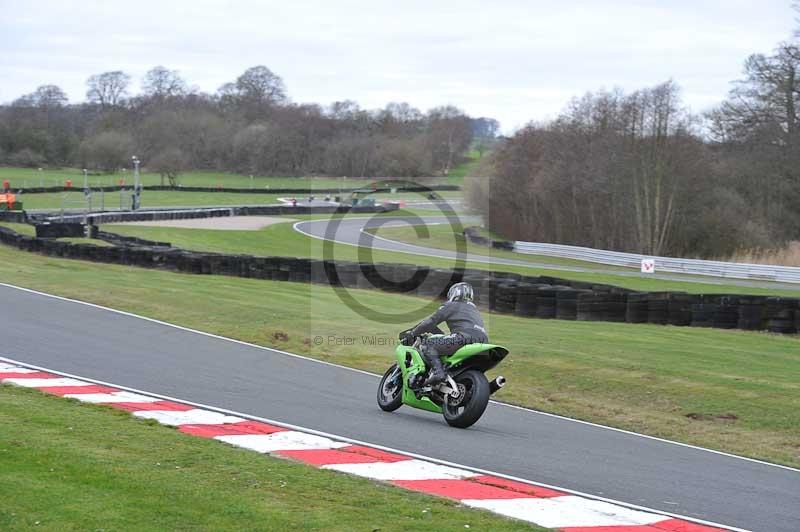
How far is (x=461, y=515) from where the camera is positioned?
6418 mm

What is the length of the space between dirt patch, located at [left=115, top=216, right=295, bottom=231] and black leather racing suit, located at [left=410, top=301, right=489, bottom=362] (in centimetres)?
4194

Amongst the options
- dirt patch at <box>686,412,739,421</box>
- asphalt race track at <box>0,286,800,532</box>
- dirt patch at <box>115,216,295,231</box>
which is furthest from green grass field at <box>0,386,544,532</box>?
dirt patch at <box>115,216,295,231</box>

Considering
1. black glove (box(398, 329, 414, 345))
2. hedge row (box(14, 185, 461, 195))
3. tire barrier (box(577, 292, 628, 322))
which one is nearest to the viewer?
black glove (box(398, 329, 414, 345))

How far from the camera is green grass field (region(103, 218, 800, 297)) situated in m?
37.9

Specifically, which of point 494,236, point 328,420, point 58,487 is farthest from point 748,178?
point 58,487

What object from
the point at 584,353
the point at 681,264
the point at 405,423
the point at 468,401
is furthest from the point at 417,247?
the point at 468,401

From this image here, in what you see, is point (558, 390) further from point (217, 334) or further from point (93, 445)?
point (93, 445)

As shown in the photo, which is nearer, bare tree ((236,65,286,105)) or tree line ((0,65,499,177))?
tree line ((0,65,499,177))

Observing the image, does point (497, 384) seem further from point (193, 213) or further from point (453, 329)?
point (193, 213)

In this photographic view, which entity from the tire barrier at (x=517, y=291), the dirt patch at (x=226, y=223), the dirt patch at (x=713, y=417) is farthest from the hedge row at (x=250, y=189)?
the dirt patch at (x=713, y=417)

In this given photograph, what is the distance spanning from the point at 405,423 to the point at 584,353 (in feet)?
19.2

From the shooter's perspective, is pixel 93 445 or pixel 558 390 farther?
pixel 558 390

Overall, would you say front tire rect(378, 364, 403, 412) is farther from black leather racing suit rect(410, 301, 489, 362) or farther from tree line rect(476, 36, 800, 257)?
tree line rect(476, 36, 800, 257)

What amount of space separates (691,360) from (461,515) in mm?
9486
